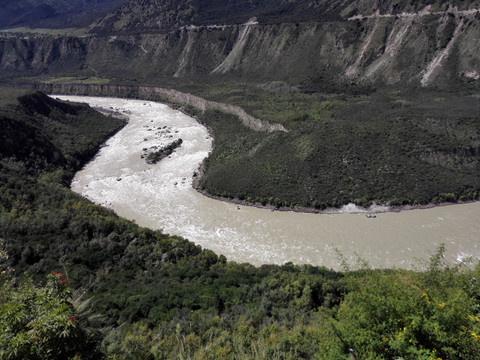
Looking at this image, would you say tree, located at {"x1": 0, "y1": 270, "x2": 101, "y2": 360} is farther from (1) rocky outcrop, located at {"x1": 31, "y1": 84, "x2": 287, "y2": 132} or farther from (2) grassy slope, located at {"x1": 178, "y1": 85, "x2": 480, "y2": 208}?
(1) rocky outcrop, located at {"x1": 31, "y1": 84, "x2": 287, "y2": 132}

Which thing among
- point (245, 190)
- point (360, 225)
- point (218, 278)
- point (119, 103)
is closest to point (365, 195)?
point (360, 225)

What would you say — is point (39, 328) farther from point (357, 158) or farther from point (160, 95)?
point (160, 95)

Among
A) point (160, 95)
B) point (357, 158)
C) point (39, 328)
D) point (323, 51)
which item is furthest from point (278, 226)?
point (160, 95)

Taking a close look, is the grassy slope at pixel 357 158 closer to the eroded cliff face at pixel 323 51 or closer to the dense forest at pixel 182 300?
the dense forest at pixel 182 300

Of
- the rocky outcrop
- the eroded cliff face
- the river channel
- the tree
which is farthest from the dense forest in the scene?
the eroded cliff face

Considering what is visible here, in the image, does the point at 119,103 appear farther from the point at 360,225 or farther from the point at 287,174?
the point at 360,225

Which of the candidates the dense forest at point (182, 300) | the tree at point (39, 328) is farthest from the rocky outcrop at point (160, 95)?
the tree at point (39, 328)
